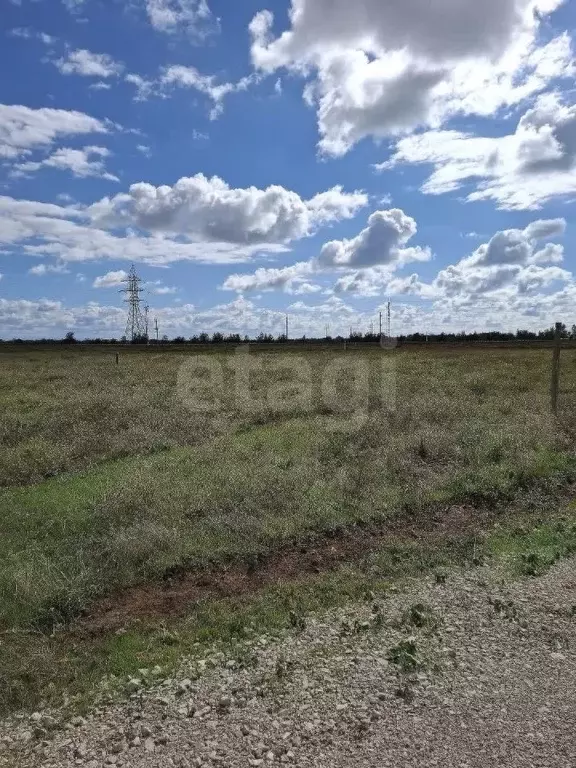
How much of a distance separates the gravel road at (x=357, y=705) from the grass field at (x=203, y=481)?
2.20 ft

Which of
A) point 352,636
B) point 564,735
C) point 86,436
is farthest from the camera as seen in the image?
point 86,436

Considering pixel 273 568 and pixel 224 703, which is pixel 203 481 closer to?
pixel 273 568

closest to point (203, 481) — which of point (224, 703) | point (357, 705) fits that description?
point (224, 703)

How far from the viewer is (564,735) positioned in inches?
156

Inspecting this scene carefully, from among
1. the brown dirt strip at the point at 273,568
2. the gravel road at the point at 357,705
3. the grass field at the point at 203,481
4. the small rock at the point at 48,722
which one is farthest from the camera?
the brown dirt strip at the point at 273,568

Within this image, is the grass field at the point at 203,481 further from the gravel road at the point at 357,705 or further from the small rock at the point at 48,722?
the gravel road at the point at 357,705

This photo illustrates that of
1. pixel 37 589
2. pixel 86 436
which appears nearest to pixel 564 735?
pixel 37 589

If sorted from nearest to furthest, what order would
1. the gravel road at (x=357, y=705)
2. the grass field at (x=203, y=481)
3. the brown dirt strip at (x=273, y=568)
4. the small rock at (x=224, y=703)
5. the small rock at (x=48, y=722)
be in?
the gravel road at (x=357, y=705) → the small rock at (x=48, y=722) → the small rock at (x=224, y=703) → the grass field at (x=203, y=481) → the brown dirt strip at (x=273, y=568)

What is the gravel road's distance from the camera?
3.90m

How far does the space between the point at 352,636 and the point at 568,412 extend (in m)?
13.7


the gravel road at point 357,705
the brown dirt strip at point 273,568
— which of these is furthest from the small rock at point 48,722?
the brown dirt strip at point 273,568

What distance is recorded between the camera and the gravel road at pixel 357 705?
3.90 metres

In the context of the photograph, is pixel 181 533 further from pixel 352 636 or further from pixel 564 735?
pixel 564 735

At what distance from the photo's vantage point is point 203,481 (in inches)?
416
